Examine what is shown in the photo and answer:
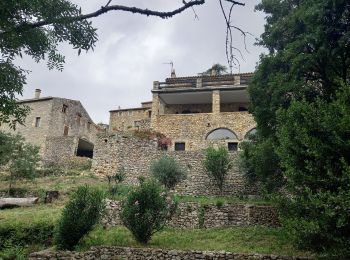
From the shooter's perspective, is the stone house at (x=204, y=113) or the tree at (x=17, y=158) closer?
the tree at (x=17, y=158)

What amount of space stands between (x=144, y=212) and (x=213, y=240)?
287cm

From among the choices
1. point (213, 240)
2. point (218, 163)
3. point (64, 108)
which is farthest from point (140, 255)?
point (64, 108)

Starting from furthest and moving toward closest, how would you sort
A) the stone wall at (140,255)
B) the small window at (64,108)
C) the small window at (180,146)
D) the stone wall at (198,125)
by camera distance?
the small window at (64,108) → the small window at (180,146) → the stone wall at (198,125) → the stone wall at (140,255)

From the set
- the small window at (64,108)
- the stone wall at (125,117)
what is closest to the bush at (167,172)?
the stone wall at (125,117)

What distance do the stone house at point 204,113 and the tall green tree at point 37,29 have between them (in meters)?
22.6

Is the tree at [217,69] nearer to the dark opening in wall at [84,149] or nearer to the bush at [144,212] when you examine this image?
the dark opening in wall at [84,149]

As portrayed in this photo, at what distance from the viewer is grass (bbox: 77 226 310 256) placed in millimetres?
12710

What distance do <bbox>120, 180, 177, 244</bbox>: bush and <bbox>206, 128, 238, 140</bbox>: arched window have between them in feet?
52.6

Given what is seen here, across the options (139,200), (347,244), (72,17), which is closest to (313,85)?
(347,244)

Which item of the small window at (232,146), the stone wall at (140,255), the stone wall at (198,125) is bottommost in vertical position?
the stone wall at (140,255)

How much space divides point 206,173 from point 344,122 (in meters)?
12.8

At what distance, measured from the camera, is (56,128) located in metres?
36.4

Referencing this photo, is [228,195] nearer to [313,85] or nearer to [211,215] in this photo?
[211,215]

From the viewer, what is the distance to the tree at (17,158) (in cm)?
2225
